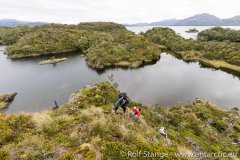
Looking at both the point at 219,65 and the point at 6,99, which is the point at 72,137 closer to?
the point at 6,99

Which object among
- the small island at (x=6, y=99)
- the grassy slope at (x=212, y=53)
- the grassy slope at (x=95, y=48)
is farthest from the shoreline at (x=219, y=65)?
the small island at (x=6, y=99)

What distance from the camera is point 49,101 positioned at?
46938mm

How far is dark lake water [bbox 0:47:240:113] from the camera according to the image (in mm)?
48719

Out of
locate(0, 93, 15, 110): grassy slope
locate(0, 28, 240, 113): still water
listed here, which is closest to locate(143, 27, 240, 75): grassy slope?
locate(0, 28, 240, 113): still water

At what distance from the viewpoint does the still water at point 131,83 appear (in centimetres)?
4866

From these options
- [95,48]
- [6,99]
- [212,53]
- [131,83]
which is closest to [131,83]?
[131,83]

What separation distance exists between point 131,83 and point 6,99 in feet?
119

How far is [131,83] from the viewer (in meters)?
59.4

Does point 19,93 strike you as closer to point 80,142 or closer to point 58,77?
point 58,77

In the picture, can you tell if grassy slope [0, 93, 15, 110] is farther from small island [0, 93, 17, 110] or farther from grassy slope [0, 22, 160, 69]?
grassy slope [0, 22, 160, 69]

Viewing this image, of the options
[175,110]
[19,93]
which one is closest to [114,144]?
[175,110]

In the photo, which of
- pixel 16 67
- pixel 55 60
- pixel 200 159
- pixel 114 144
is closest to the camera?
pixel 114 144

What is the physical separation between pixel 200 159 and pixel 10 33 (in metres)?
171

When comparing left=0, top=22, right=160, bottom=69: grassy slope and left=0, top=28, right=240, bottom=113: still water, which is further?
left=0, top=22, right=160, bottom=69: grassy slope
